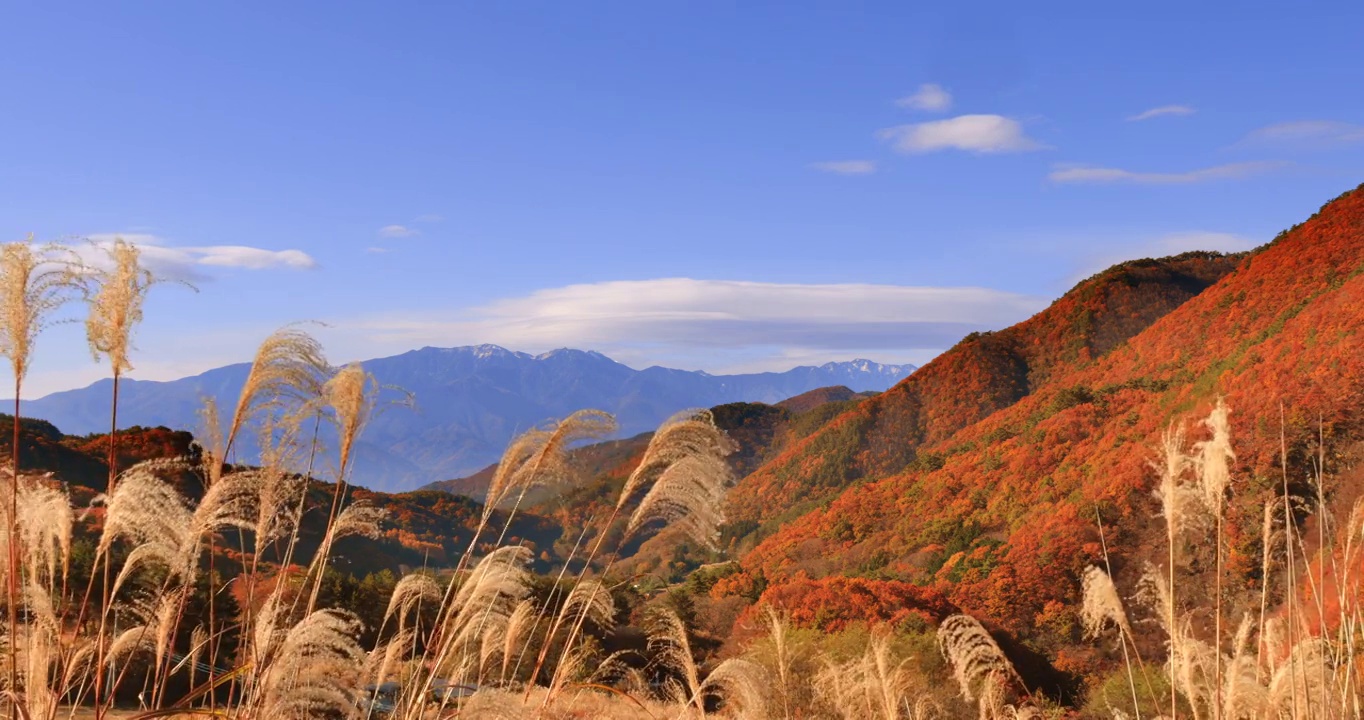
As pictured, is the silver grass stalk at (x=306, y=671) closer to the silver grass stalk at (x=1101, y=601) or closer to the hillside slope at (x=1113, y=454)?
the silver grass stalk at (x=1101, y=601)

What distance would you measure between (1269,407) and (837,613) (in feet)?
58.9

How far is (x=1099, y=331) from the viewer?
207 feet

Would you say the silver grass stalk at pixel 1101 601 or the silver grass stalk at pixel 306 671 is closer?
the silver grass stalk at pixel 306 671

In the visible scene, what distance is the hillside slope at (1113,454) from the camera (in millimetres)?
28406

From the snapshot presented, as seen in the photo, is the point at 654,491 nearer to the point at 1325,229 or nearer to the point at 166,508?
the point at 166,508

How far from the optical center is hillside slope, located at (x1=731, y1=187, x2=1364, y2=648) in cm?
2841

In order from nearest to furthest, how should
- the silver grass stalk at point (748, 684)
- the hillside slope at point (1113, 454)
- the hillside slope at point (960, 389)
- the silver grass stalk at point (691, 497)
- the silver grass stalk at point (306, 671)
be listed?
the silver grass stalk at point (306, 671)
the silver grass stalk at point (691, 497)
the silver grass stalk at point (748, 684)
the hillside slope at point (1113, 454)
the hillside slope at point (960, 389)

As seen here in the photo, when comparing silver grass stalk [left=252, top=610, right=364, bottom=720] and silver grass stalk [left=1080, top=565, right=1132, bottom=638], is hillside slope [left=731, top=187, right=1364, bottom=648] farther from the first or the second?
silver grass stalk [left=252, top=610, right=364, bottom=720]

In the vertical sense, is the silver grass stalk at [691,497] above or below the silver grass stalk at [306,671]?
above

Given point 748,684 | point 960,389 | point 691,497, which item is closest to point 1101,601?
point 748,684

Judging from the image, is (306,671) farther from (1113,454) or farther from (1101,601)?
(1113,454)

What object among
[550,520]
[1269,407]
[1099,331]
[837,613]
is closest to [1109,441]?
[1269,407]

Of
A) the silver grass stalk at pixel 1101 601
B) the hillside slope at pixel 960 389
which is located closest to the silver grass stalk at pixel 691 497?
the silver grass stalk at pixel 1101 601

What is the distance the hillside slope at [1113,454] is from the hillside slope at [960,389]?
3460 millimetres
